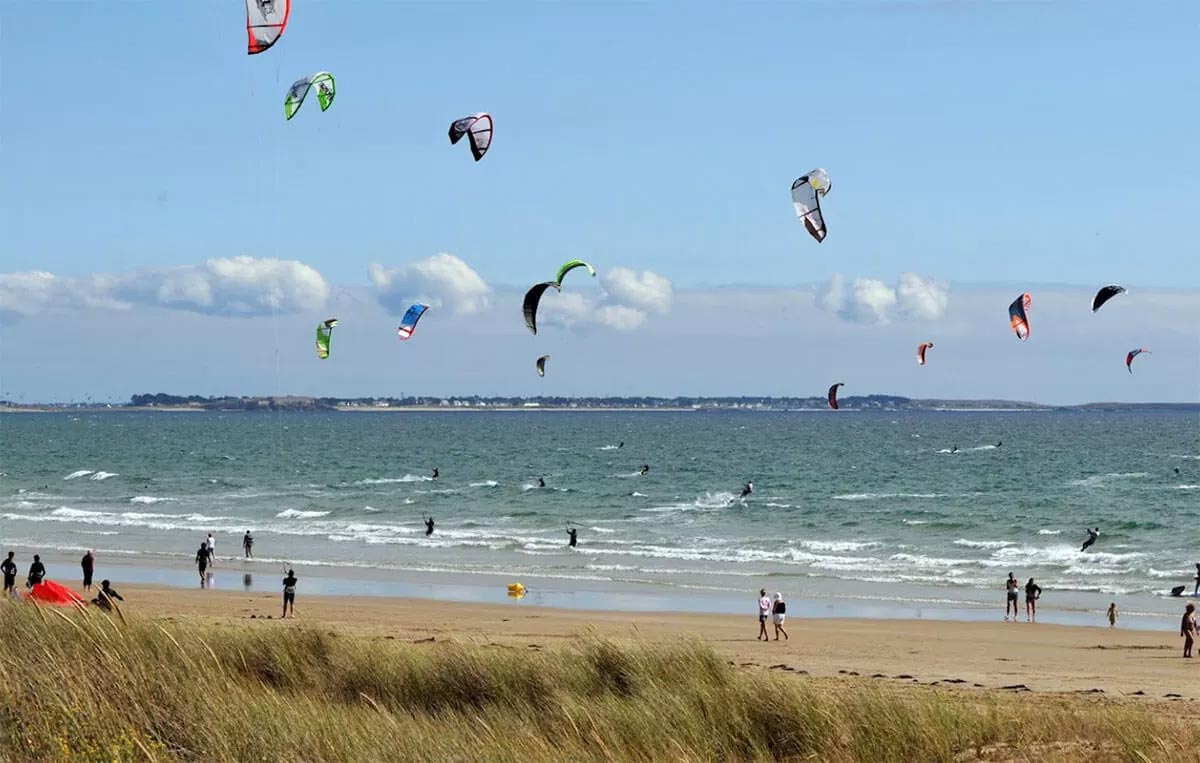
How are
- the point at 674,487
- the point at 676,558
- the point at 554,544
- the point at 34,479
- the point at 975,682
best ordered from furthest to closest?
the point at 34,479, the point at 674,487, the point at 554,544, the point at 676,558, the point at 975,682

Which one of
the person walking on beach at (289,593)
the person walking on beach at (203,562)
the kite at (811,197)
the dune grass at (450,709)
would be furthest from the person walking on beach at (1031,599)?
the person walking on beach at (203,562)

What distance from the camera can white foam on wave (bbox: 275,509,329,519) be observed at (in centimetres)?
4481

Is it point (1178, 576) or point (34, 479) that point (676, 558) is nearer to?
point (1178, 576)

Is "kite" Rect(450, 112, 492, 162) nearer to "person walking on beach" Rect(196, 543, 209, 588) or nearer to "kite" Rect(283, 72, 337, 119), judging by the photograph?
"kite" Rect(283, 72, 337, 119)

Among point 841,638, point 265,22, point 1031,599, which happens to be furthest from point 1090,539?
point 265,22

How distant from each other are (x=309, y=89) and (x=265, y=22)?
920 centimetres

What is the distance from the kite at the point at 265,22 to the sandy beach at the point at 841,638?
6.14 meters

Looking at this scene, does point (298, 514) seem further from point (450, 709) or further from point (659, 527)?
point (450, 709)

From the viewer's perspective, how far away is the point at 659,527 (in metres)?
41.1

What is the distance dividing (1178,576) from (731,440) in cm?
8882

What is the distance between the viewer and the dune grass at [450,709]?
23.1ft

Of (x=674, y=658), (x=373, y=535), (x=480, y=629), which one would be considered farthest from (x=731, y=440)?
(x=674, y=658)

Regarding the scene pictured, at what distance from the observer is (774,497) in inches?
2087

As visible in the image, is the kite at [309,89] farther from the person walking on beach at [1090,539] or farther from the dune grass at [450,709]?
the person walking on beach at [1090,539]
